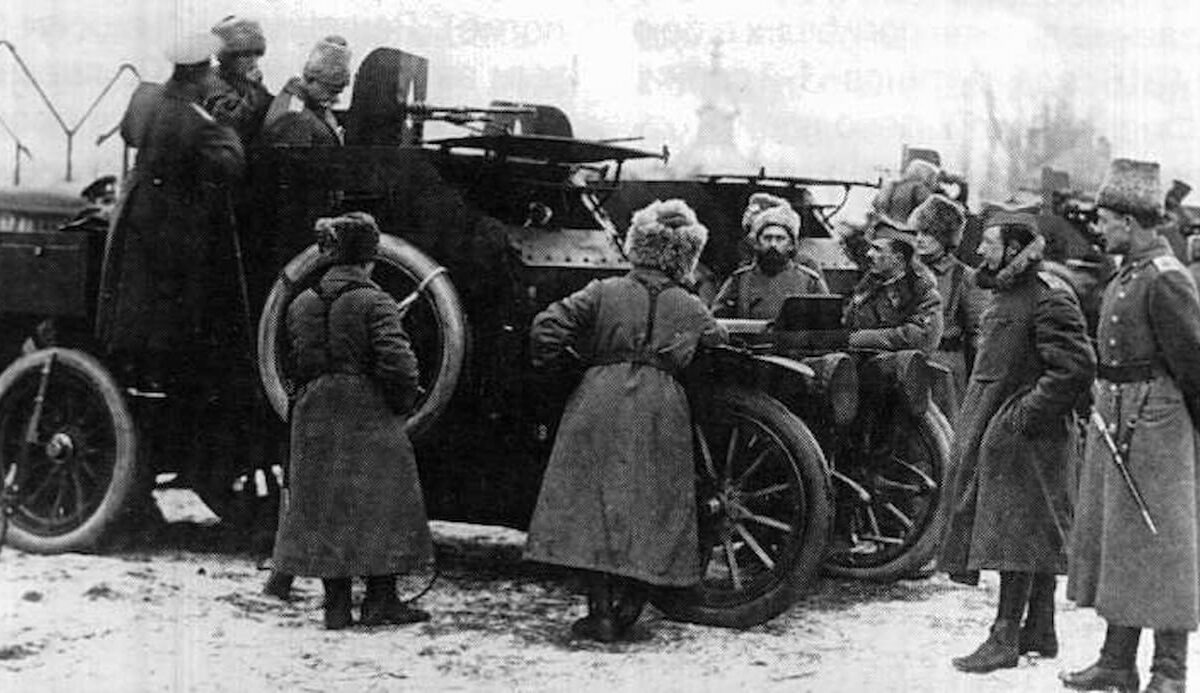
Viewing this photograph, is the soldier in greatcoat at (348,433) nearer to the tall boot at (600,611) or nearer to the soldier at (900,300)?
the tall boot at (600,611)

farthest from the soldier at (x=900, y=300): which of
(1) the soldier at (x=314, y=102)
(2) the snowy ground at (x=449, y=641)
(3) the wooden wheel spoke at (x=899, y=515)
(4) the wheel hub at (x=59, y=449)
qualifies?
(4) the wheel hub at (x=59, y=449)

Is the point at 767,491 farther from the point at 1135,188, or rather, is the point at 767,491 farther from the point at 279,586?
the point at 279,586

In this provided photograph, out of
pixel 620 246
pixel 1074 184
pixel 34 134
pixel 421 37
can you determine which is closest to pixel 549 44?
pixel 421 37

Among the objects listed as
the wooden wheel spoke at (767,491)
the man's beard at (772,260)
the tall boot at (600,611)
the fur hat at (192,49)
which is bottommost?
the tall boot at (600,611)

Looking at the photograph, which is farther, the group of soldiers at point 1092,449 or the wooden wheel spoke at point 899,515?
the wooden wheel spoke at point 899,515

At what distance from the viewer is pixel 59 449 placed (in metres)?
6.91

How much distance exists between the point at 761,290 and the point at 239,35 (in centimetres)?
283

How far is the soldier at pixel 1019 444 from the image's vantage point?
554cm

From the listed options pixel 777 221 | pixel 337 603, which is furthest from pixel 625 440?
pixel 777 221

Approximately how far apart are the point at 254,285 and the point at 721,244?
11.9ft

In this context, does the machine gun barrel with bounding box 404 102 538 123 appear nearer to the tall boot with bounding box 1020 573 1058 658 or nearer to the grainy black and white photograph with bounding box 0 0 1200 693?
the grainy black and white photograph with bounding box 0 0 1200 693

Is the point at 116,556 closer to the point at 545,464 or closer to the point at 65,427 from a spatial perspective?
the point at 65,427

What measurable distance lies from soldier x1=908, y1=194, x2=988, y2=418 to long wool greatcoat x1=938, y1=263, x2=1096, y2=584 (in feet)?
5.95

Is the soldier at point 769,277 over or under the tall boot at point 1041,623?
over
